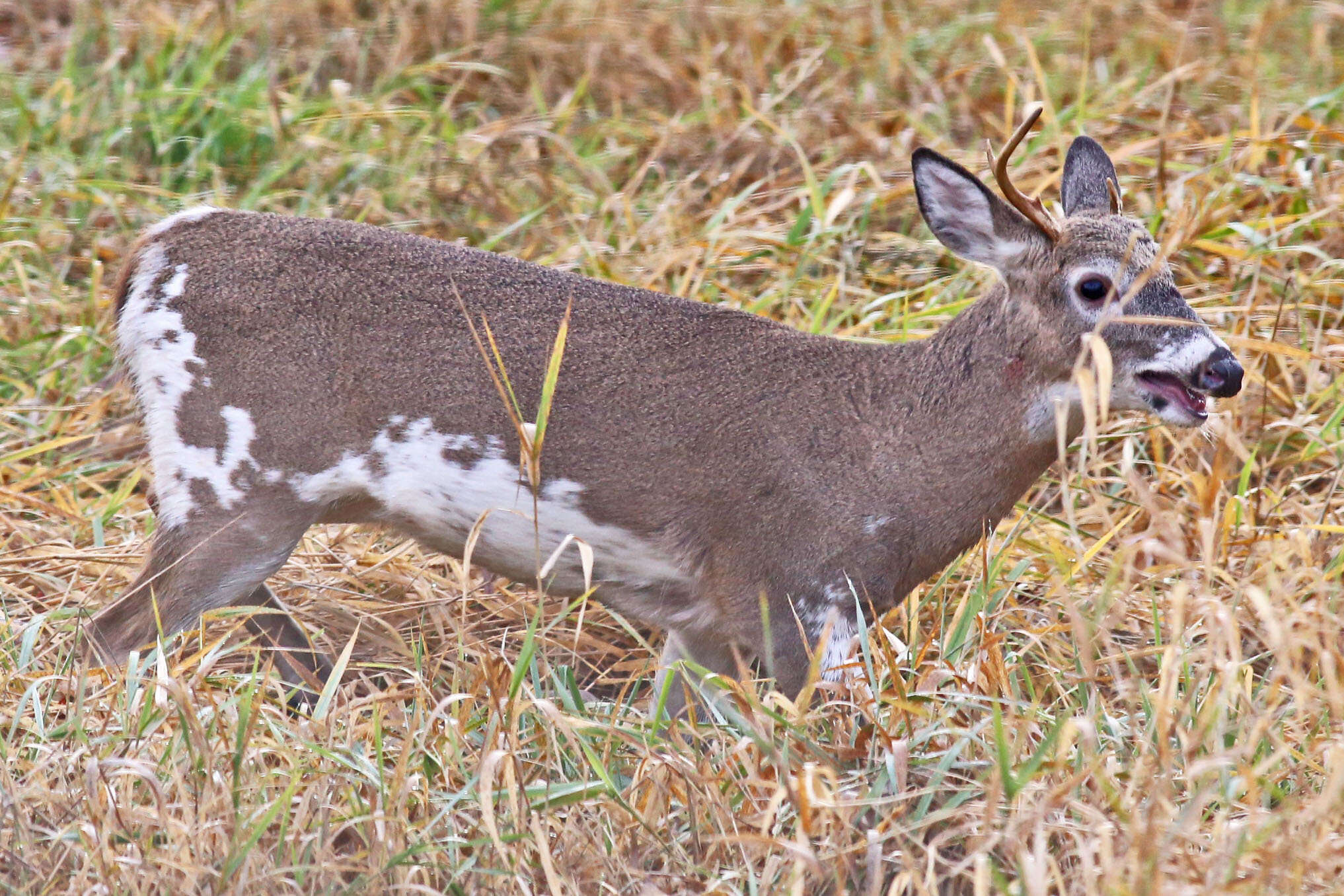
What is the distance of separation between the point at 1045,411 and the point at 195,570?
6.32 ft

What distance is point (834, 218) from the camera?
591cm

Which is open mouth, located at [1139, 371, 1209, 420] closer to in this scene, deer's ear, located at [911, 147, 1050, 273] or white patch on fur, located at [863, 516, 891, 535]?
deer's ear, located at [911, 147, 1050, 273]

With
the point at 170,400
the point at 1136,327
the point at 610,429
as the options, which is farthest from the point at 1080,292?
the point at 170,400

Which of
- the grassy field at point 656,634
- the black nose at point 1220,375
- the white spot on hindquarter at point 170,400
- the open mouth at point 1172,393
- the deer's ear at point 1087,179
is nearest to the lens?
the grassy field at point 656,634

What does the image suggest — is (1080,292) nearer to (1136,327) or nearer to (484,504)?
(1136,327)

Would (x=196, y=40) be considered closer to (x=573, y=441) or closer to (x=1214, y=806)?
(x=573, y=441)

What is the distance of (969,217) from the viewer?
3.94 meters

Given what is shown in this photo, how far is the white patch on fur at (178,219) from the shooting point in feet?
13.6

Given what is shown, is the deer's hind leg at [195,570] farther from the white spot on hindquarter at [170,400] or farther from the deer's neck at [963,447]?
the deer's neck at [963,447]

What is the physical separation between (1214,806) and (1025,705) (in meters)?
0.42

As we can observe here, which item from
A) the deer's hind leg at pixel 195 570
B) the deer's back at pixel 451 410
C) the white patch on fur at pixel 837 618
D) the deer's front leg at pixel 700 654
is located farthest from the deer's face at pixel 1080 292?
the deer's hind leg at pixel 195 570

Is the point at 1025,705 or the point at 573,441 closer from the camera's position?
the point at 1025,705

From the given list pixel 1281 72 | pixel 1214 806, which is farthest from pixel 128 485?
pixel 1281 72

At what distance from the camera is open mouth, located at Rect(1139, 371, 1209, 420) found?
3736mm
